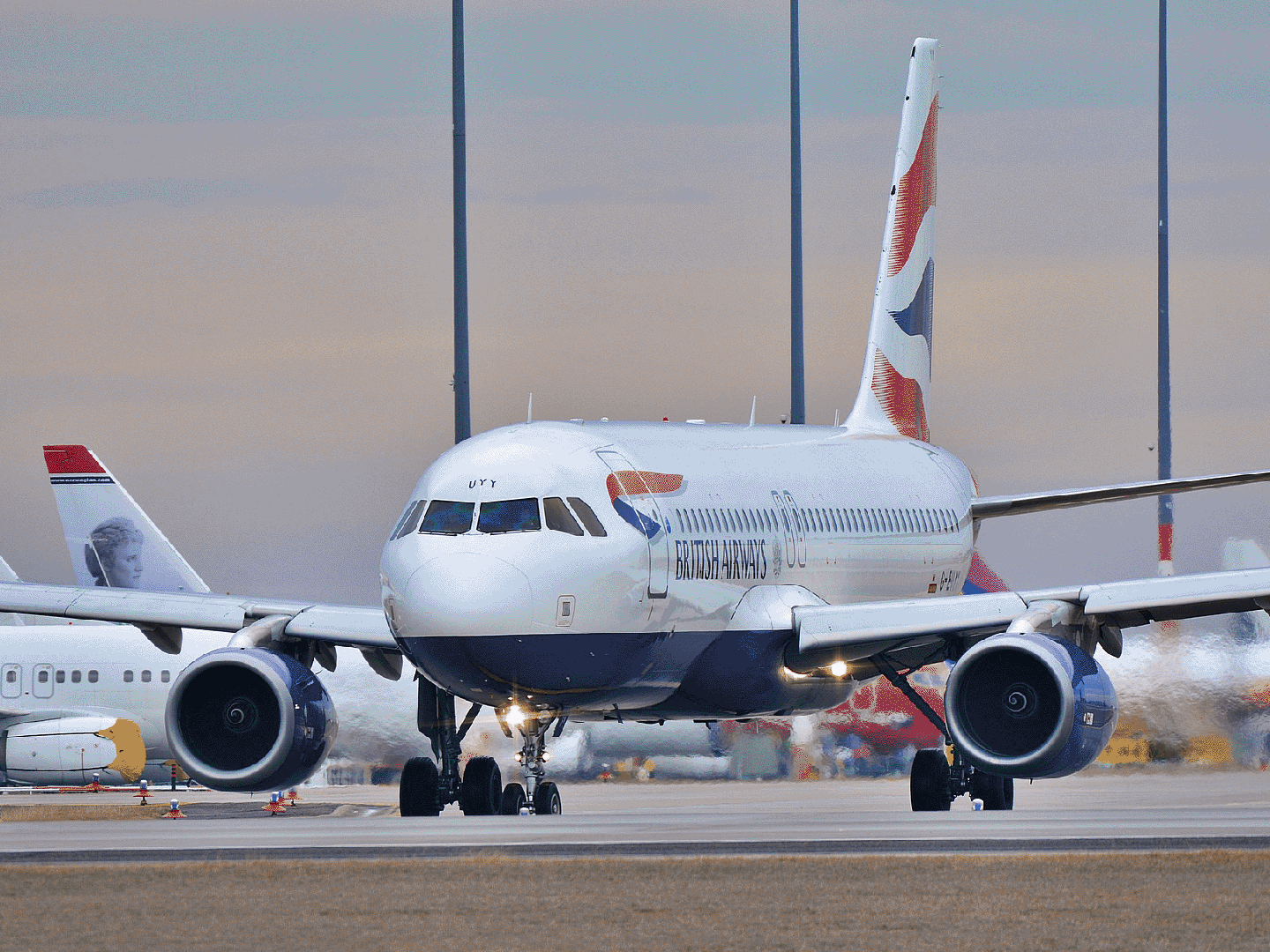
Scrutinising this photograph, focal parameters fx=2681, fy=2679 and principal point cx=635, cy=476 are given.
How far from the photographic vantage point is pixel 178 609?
33.9m

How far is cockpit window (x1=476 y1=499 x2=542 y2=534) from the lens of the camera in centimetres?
2919

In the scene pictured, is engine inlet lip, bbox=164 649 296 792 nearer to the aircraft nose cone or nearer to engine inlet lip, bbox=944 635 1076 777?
the aircraft nose cone

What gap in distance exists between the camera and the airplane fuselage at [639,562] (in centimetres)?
2872

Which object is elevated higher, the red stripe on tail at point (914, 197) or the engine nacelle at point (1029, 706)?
the red stripe on tail at point (914, 197)

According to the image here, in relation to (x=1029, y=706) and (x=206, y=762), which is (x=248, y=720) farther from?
(x=1029, y=706)

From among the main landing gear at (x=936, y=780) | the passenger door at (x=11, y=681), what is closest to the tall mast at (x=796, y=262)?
the main landing gear at (x=936, y=780)

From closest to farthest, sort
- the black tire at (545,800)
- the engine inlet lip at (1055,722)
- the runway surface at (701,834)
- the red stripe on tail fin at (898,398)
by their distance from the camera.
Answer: the runway surface at (701,834) < the engine inlet lip at (1055,722) < the black tire at (545,800) < the red stripe on tail fin at (898,398)

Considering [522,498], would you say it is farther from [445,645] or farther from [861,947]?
[861,947]

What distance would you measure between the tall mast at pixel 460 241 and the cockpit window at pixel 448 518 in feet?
29.4

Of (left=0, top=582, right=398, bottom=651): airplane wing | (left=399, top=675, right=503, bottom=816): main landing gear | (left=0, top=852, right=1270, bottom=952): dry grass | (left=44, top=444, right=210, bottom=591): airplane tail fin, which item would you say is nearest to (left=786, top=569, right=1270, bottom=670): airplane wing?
(left=399, top=675, right=503, bottom=816): main landing gear

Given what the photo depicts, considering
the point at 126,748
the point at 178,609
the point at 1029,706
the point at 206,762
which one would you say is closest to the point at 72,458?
the point at 126,748

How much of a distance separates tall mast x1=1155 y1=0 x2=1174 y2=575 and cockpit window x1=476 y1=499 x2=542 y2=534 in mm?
29176

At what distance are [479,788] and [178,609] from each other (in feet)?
14.8

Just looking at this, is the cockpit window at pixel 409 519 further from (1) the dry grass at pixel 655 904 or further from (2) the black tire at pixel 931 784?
(2) the black tire at pixel 931 784
